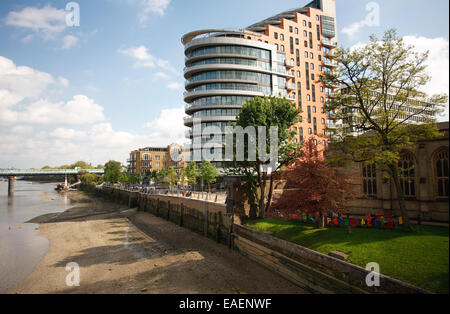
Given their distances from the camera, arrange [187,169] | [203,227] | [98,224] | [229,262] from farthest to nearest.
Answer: [187,169] < [98,224] < [203,227] < [229,262]

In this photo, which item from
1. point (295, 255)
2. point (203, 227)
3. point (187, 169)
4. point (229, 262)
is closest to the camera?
point (295, 255)

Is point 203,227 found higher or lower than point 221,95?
lower

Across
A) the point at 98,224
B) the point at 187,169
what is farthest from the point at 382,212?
the point at 187,169

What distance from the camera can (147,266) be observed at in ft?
61.1

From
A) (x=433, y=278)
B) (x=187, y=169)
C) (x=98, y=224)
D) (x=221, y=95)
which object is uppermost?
(x=221, y=95)

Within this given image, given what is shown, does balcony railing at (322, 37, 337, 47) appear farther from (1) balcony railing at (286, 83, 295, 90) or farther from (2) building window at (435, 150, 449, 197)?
(2) building window at (435, 150, 449, 197)

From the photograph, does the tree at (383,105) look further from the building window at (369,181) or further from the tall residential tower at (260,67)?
the tall residential tower at (260,67)

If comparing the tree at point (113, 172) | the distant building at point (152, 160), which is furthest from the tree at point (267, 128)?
the tree at point (113, 172)

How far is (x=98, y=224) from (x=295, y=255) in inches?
1235

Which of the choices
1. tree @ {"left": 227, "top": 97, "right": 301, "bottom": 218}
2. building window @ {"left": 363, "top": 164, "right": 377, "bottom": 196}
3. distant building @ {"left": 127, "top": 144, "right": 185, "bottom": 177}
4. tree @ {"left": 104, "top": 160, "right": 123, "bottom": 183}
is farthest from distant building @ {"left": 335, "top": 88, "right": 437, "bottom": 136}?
tree @ {"left": 104, "top": 160, "right": 123, "bottom": 183}

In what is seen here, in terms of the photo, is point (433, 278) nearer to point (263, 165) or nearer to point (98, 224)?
point (263, 165)

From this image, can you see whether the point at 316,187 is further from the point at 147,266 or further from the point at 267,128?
the point at 147,266

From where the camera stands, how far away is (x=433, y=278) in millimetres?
9305


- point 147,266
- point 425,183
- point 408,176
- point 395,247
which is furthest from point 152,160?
point 395,247
